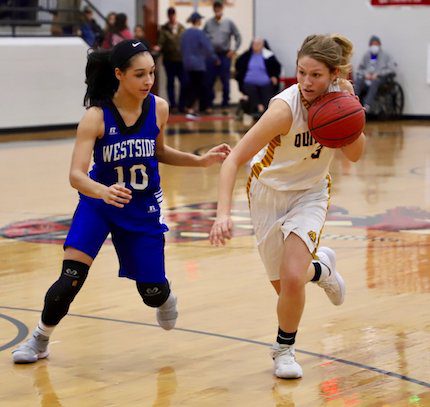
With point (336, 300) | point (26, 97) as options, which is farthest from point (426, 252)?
point (26, 97)

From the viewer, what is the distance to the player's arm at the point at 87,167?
15.3ft

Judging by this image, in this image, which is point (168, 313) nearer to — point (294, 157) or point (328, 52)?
point (294, 157)

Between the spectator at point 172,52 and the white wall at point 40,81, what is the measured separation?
245 cm

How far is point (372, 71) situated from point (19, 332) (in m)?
15.0

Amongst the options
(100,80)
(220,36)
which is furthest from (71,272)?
(220,36)

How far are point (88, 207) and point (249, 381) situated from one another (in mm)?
1066

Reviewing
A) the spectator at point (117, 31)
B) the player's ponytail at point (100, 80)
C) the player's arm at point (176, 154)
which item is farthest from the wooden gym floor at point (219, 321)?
the spectator at point (117, 31)

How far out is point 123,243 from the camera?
5.11 meters

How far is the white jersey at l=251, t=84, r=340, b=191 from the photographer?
484cm

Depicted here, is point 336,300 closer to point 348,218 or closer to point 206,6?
point 348,218

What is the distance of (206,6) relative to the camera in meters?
24.3

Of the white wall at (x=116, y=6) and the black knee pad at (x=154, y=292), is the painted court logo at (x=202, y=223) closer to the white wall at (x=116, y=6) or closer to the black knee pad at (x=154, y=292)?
the black knee pad at (x=154, y=292)

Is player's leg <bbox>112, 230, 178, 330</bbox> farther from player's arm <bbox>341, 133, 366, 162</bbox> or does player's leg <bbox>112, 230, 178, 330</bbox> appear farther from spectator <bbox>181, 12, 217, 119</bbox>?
spectator <bbox>181, 12, 217, 119</bbox>

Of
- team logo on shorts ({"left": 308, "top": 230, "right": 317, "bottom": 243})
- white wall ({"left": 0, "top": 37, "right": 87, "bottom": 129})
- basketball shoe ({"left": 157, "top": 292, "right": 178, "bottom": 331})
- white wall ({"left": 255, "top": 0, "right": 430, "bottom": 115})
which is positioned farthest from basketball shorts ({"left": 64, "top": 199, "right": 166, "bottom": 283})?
white wall ({"left": 255, "top": 0, "right": 430, "bottom": 115})
